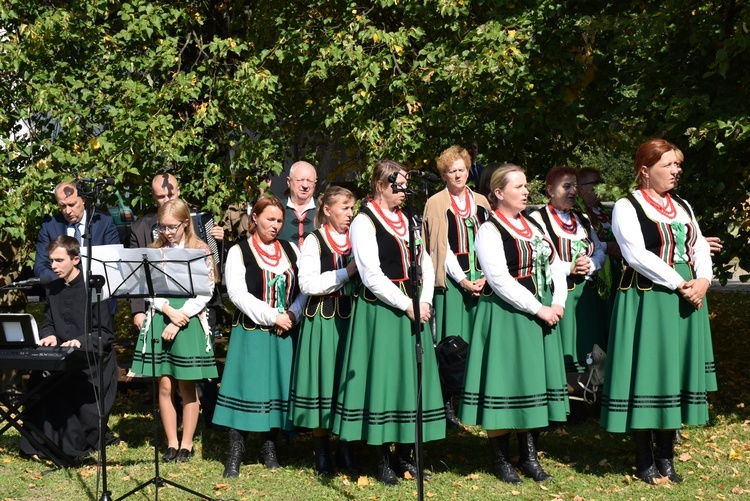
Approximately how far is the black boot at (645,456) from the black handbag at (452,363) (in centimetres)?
119

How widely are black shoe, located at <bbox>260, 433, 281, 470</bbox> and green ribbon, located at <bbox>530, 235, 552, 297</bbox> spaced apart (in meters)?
2.20

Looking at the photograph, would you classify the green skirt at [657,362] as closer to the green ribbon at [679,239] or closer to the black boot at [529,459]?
the green ribbon at [679,239]

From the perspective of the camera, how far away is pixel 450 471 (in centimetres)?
711

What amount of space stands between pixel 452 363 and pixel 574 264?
4.44 feet

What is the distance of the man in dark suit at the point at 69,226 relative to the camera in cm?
837

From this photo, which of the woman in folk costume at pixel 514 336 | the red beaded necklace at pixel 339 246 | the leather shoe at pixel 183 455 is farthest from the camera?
the leather shoe at pixel 183 455

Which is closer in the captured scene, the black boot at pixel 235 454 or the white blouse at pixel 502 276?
the white blouse at pixel 502 276

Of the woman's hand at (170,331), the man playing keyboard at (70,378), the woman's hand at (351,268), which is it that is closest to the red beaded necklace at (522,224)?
the woman's hand at (351,268)

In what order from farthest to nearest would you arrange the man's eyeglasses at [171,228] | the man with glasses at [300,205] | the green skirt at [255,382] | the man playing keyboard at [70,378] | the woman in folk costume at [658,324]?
the man with glasses at [300,205] < the man playing keyboard at [70,378] < the man's eyeglasses at [171,228] < the green skirt at [255,382] < the woman in folk costume at [658,324]

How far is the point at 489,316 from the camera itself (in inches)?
266

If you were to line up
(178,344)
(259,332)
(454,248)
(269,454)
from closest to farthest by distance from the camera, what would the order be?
1. (259,332)
2. (269,454)
3. (178,344)
4. (454,248)

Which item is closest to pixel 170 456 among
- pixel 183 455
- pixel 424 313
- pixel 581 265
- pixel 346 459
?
pixel 183 455

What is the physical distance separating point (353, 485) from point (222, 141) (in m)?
4.64

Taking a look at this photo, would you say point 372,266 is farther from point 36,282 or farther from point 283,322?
point 36,282
